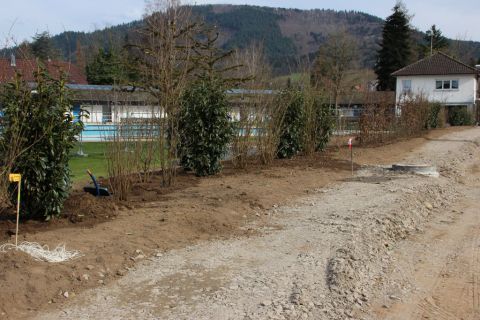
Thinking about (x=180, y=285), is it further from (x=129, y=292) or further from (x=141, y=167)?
(x=141, y=167)

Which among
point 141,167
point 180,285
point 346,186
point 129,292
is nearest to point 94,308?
point 129,292

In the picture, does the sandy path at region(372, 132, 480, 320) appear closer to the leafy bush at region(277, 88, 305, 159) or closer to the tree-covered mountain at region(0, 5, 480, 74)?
the leafy bush at region(277, 88, 305, 159)

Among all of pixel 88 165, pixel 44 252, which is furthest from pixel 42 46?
pixel 44 252

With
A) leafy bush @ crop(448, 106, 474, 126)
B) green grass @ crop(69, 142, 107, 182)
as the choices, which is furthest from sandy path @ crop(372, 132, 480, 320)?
leafy bush @ crop(448, 106, 474, 126)

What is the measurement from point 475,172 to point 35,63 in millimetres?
14432

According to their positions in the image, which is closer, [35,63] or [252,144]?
[35,63]

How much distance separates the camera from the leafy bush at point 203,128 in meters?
12.1

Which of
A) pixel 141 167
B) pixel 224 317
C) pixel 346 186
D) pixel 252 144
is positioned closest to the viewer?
pixel 224 317

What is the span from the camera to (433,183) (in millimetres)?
13469

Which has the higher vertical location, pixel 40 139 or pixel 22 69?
pixel 22 69

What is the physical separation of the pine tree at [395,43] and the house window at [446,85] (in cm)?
769

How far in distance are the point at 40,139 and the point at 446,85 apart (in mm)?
56512

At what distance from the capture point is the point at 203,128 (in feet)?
39.7

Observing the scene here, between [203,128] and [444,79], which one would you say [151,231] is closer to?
[203,128]
